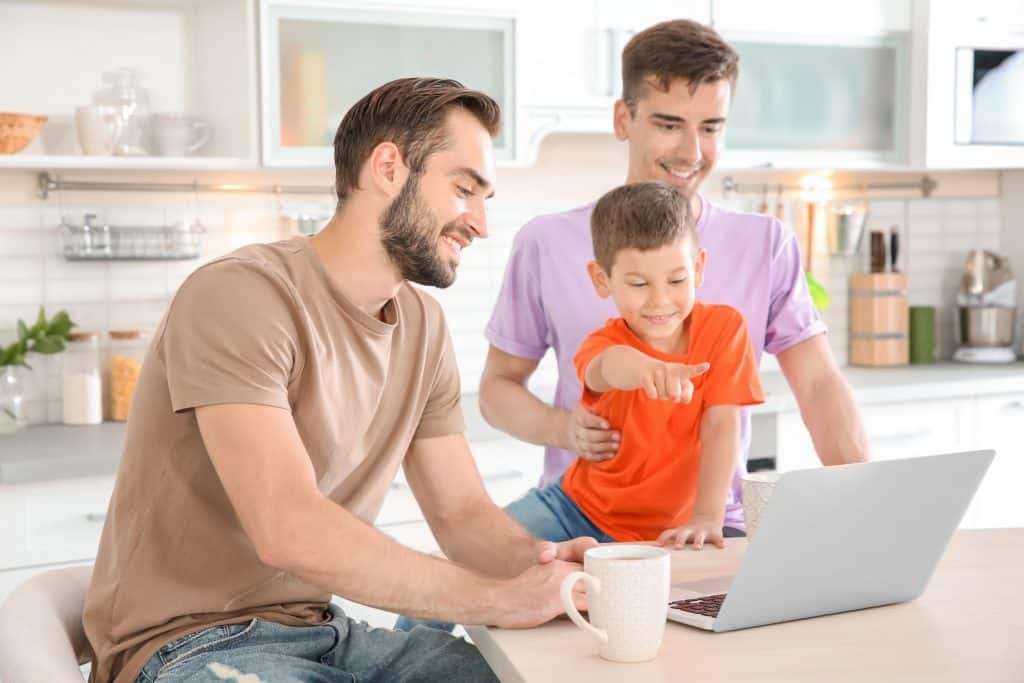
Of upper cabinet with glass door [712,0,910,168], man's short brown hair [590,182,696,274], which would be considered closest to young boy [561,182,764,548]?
man's short brown hair [590,182,696,274]

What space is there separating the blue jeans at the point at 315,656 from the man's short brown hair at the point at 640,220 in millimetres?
593

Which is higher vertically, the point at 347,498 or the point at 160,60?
the point at 160,60

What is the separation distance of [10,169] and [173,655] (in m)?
2.13

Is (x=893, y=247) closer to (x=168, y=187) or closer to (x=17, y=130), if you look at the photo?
(x=168, y=187)

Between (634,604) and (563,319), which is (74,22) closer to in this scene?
(563,319)

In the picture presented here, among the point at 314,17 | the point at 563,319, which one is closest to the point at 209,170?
the point at 314,17

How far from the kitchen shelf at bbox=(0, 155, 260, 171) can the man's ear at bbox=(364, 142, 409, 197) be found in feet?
5.32

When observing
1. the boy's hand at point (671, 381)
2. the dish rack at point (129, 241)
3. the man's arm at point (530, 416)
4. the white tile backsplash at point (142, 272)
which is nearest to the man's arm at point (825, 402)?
the man's arm at point (530, 416)

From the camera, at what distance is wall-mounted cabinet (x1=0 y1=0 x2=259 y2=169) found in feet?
10.6

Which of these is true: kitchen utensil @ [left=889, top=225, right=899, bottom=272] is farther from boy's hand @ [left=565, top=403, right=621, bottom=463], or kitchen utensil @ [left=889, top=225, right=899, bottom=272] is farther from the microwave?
boy's hand @ [left=565, top=403, right=621, bottom=463]

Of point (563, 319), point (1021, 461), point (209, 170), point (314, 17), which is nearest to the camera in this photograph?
point (563, 319)

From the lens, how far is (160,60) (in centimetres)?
339

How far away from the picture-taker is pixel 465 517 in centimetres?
178

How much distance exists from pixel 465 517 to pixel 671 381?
36cm
